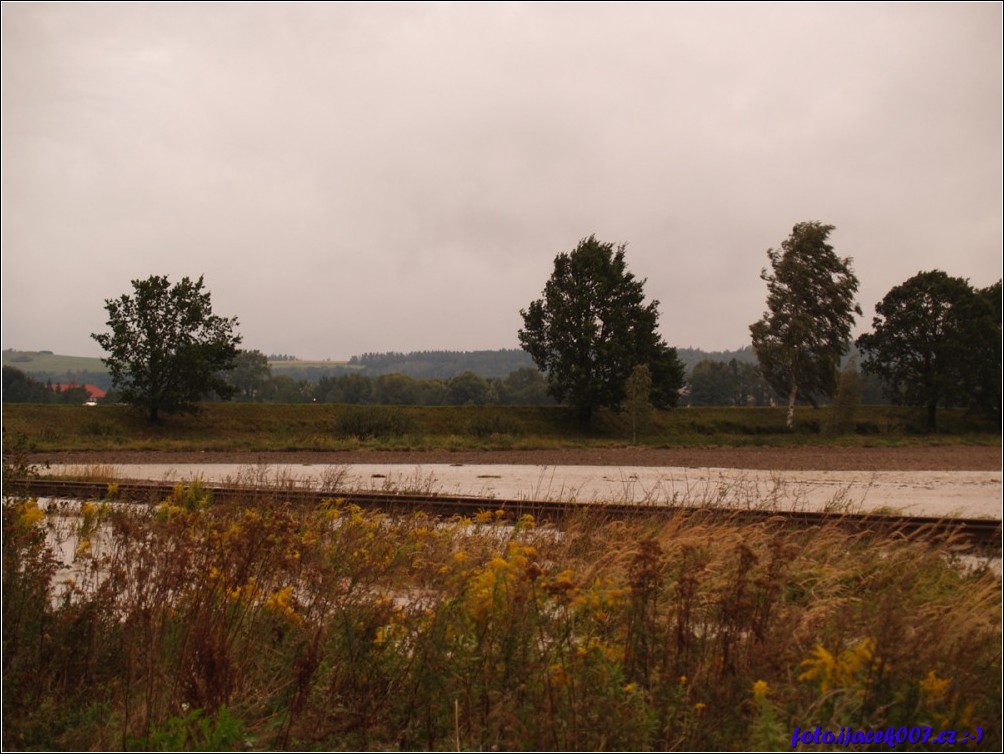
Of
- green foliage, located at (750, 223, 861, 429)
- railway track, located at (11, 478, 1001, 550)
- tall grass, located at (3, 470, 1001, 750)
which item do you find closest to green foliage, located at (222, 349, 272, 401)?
green foliage, located at (750, 223, 861, 429)

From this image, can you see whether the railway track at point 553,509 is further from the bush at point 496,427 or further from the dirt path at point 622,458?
the bush at point 496,427

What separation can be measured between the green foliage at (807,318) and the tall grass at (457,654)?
49.1 metres

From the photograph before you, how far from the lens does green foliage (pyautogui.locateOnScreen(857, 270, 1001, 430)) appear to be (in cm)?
5719

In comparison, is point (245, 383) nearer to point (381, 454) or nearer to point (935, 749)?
point (381, 454)

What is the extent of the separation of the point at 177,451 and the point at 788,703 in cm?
3175

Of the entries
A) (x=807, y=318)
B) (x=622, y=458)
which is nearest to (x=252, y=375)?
(x=807, y=318)

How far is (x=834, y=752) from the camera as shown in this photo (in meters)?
4.31

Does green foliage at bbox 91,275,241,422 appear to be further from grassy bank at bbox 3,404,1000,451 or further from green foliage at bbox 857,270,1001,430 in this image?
green foliage at bbox 857,270,1001,430

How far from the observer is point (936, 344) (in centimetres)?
5912

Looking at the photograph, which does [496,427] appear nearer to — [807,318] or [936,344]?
[807,318]

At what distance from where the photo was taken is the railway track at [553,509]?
10.5 meters

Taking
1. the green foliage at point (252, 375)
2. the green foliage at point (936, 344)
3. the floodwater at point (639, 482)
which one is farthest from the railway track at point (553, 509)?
the green foliage at point (252, 375)

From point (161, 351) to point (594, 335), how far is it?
28187mm

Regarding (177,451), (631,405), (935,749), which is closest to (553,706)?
(935,749)
